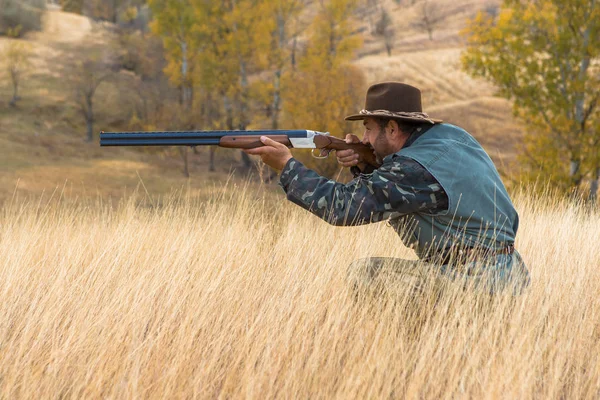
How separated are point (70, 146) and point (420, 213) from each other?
27437mm

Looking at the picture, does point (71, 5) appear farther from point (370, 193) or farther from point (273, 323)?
point (370, 193)

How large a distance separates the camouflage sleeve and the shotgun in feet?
1.37

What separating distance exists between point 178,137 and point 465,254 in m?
1.66

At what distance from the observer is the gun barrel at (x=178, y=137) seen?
3295 mm

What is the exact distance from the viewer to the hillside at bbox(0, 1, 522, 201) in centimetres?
2269

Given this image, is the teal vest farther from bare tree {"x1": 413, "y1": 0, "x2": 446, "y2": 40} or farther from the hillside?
bare tree {"x1": 413, "y1": 0, "x2": 446, "y2": 40}

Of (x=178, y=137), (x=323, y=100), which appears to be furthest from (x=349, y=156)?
(x=323, y=100)

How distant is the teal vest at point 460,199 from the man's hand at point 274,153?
584 millimetres

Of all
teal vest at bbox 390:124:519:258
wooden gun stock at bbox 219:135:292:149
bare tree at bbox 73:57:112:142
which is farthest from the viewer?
bare tree at bbox 73:57:112:142

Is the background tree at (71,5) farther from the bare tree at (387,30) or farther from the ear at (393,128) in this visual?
the ear at (393,128)

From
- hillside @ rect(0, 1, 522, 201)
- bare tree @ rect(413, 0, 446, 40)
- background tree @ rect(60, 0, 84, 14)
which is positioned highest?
bare tree @ rect(413, 0, 446, 40)

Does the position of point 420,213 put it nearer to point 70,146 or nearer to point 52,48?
point 70,146

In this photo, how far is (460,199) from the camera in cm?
305

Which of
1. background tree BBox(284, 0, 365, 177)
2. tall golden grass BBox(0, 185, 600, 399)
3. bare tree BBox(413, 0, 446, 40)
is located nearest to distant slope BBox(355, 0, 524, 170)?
background tree BBox(284, 0, 365, 177)
